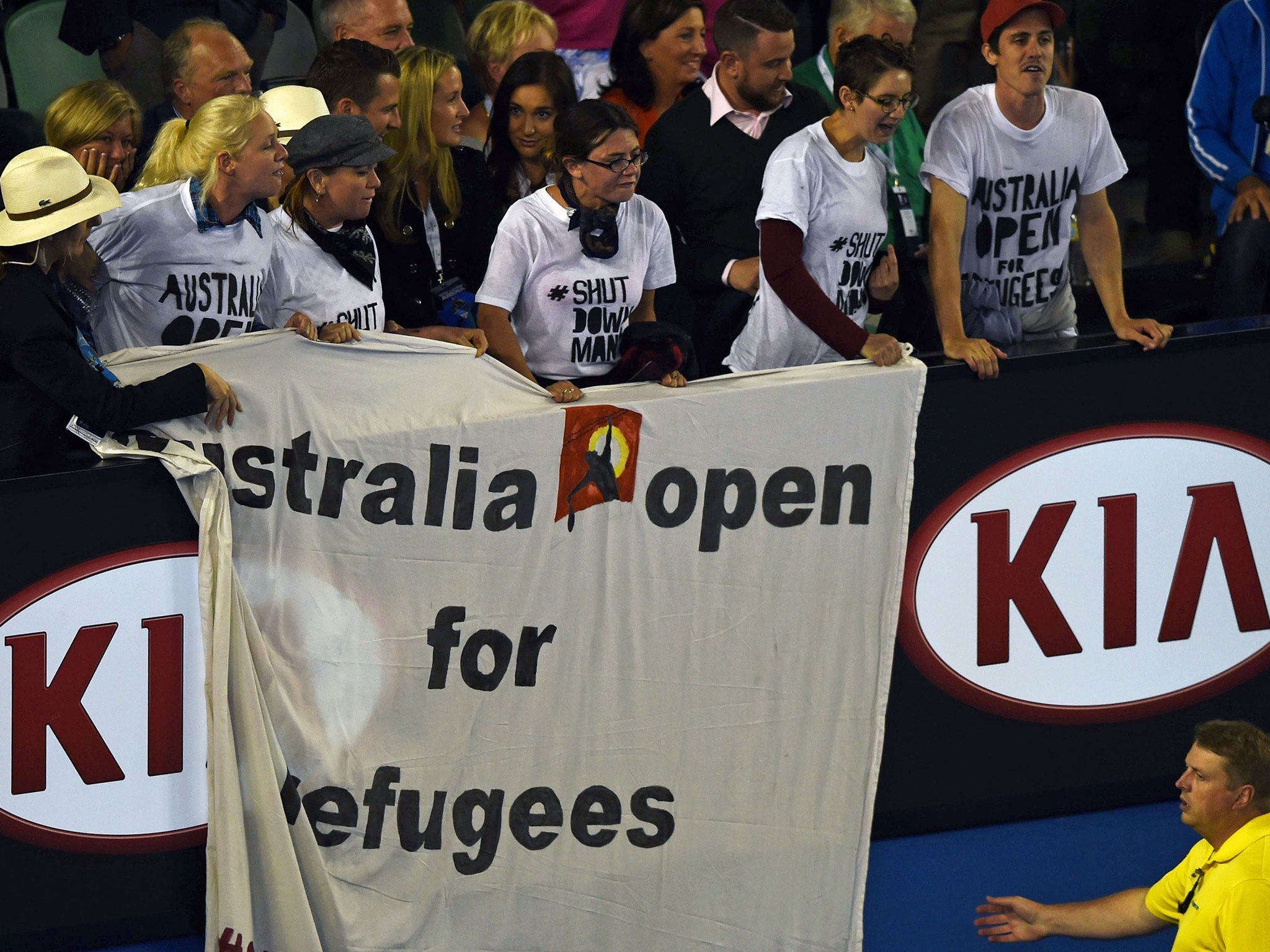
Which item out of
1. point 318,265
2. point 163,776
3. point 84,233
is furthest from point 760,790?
point 84,233

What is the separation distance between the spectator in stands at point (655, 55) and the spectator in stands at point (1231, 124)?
1.88 metres

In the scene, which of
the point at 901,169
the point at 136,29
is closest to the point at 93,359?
the point at 136,29

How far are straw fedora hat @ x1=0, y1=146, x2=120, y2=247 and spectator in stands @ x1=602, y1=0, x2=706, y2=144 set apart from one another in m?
2.16

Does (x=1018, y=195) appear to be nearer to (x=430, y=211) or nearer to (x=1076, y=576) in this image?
(x=1076, y=576)

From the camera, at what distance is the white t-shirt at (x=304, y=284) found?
13.6 feet

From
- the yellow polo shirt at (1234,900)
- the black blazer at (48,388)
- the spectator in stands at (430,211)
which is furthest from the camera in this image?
the spectator in stands at (430,211)

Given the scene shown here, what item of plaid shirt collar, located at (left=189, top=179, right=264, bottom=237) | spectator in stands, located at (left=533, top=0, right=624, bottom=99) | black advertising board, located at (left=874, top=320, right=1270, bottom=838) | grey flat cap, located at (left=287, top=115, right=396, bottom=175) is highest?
spectator in stands, located at (left=533, top=0, right=624, bottom=99)

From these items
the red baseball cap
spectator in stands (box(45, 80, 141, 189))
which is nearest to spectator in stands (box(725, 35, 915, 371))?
the red baseball cap

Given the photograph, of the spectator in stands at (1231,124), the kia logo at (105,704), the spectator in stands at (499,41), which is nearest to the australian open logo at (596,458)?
the kia logo at (105,704)

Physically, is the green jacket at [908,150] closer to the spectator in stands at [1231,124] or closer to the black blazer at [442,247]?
the spectator in stands at [1231,124]

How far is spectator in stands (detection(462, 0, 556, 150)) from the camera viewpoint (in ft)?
17.7

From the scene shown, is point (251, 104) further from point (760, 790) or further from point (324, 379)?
point (760, 790)

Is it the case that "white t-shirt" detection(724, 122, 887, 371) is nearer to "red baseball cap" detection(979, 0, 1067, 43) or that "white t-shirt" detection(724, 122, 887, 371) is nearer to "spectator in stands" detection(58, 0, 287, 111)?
"red baseball cap" detection(979, 0, 1067, 43)

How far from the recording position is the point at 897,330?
17.6ft
